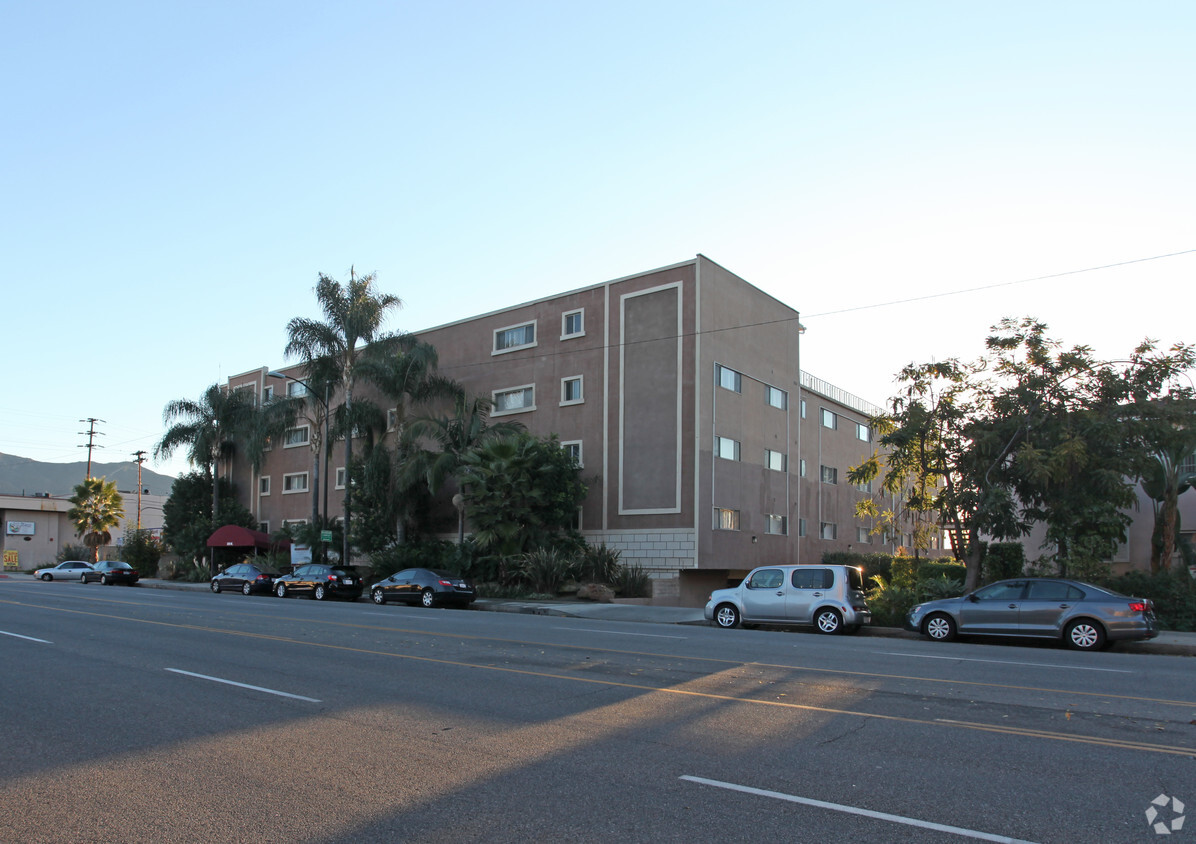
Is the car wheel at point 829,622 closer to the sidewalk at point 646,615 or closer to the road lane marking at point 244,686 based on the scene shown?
the sidewalk at point 646,615

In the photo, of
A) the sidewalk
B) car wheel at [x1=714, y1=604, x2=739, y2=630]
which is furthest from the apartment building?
car wheel at [x1=714, y1=604, x2=739, y2=630]

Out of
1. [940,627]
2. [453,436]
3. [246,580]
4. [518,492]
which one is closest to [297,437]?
[246,580]

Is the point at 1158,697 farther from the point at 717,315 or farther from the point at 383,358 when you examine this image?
the point at 383,358

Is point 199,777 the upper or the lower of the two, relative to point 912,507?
lower

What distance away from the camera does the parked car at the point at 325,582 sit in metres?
33.4

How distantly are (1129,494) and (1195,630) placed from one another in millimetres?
3275

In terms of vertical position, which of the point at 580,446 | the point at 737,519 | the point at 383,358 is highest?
the point at 383,358

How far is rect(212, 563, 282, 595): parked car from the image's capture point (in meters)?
37.7

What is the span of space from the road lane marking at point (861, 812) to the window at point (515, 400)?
31.1m

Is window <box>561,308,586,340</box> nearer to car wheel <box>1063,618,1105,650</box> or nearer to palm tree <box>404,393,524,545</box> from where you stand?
palm tree <box>404,393,524,545</box>

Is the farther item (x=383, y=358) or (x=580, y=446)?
(x=383, y=358)

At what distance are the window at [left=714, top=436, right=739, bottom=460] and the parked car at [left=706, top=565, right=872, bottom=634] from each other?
41.7 ft

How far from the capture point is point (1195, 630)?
19.5m

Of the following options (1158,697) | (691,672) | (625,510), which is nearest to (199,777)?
(691,672)
